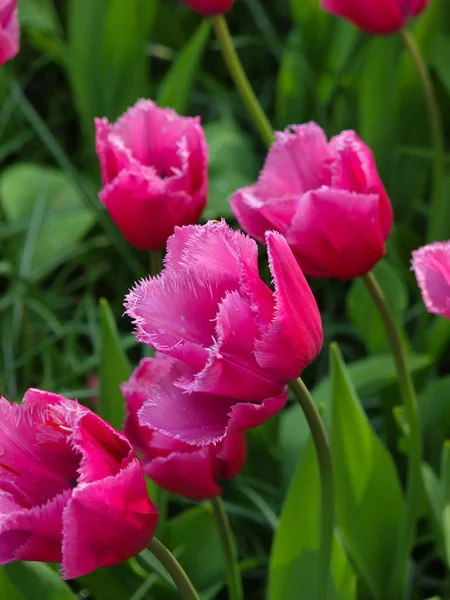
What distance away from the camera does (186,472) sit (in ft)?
1.63

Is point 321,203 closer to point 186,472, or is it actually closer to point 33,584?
point 186,472

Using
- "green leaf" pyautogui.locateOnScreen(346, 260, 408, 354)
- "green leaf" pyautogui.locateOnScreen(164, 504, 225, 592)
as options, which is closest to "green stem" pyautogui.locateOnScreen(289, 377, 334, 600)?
"green leaf" pyautogui.locateOnScreen(164, 504, 225, 592)

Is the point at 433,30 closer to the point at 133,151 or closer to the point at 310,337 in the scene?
the point at 133,151

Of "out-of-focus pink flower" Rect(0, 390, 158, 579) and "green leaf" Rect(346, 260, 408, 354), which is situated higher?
"out-of-focus pink flower" Rect(0, 390, 158, 579)

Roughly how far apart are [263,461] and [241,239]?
558 millimetres

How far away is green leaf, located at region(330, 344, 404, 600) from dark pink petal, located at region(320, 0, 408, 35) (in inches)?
14.0

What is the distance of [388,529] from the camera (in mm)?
700

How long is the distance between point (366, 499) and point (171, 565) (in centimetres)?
30

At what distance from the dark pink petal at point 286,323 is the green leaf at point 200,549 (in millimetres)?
368

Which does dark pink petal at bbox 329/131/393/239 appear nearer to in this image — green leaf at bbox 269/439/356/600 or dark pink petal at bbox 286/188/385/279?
dark pink petal at bbox 286/188/385/279

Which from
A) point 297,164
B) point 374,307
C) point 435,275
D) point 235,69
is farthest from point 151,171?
point 374,307

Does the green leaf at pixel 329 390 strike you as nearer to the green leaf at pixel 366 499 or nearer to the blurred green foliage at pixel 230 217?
the blurred green foliage at pixel 230 217

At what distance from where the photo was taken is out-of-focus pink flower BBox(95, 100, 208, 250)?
554mm

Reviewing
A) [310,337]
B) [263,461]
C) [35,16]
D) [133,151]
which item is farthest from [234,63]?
[35,16]
